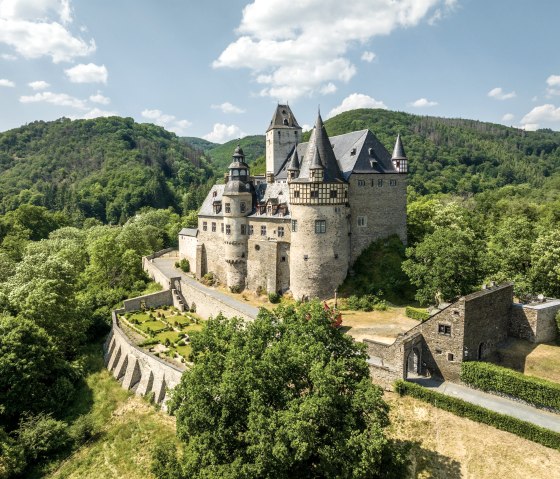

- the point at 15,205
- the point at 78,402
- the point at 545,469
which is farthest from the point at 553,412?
the point at 15,205

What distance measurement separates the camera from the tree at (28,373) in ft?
103

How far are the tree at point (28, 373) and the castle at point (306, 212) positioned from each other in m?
21.0

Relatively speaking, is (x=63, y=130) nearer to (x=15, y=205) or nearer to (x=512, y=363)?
(x=15, y=205)

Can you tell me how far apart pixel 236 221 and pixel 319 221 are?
11.9m

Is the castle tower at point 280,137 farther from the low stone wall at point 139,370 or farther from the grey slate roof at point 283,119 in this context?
the low stone wall at point 139,370

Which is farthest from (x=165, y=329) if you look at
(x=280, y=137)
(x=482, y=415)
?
(x=482, y=415)

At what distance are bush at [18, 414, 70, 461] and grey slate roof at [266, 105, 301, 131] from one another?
41360mm

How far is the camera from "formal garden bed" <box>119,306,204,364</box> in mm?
37134

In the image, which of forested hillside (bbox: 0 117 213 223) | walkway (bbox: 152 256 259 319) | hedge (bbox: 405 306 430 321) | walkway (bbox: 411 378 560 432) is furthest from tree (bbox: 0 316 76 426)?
forested hillside (bbox: 0 117 213 223)

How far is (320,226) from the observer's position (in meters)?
42.5

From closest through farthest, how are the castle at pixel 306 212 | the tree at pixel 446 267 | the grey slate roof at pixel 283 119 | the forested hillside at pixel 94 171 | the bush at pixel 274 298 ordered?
the tree at pixel 446 267
the castle at pixel 306 212
the bush at pixel 274 298
the grey slate roof at pixel 283 119
the forested hillside at pixel 94 171

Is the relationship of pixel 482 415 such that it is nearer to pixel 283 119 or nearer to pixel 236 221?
pixel 236 221

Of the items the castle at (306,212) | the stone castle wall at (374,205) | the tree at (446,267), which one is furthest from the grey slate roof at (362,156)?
the tree at (446,267)

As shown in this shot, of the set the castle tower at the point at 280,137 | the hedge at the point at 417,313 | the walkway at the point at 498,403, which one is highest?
the castle tower at the point at 280,137
